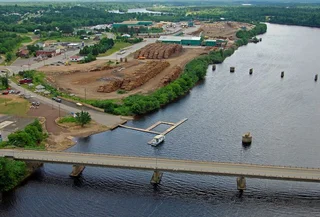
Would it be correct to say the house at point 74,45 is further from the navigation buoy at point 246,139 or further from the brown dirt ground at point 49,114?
the navigation buoy at point 246,139

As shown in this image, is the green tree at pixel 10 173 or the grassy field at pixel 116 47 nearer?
the green tree at pixel 10 173

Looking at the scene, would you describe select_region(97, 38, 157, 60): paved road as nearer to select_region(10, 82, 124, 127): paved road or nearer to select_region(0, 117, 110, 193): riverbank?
select_region(10, 82, 124, 127): paved road

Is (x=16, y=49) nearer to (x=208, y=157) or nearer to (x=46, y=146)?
(x=46, y=146)

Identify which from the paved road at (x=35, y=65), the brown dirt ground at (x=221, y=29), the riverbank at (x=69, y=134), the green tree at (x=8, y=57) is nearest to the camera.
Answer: the riverbank at (x=69, y=134)

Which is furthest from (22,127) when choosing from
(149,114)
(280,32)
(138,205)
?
(280,32)

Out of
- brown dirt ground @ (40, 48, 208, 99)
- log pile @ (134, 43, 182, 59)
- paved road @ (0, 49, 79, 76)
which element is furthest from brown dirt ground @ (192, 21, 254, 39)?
paved road @ (0, 49, 79, 76)

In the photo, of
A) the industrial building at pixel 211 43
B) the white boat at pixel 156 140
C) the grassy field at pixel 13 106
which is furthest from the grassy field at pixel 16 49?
the white boat at pixel 156 140

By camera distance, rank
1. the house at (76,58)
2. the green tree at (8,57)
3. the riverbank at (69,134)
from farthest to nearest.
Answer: the house at (76,58)
the green tree at (8,57)
the riverbank at (69,134)
